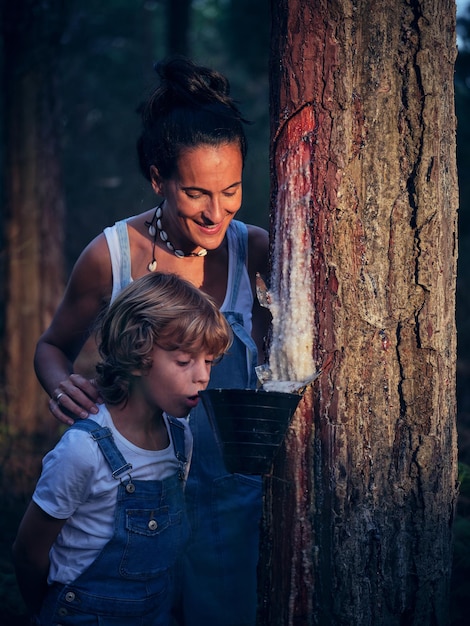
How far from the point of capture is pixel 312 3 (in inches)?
94.7

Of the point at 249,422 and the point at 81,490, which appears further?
the point at 81,490

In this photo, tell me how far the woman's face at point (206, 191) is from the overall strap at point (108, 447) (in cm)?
91

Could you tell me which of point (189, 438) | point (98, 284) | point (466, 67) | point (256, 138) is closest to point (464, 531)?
point (189, 438)

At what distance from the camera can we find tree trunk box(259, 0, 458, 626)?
234cm

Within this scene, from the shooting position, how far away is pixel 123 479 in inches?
102

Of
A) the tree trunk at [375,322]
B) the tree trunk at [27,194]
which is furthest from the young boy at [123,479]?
the tree trunk at [27,194]

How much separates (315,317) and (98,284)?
116 centimetres

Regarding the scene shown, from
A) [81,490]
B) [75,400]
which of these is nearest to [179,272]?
[75,400]

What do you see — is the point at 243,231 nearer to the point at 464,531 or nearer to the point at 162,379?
the point at 162,379

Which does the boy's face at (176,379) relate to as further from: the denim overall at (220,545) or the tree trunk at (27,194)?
the tree trunk at (27,194)

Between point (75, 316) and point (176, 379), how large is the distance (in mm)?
862

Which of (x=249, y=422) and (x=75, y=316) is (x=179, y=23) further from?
(x=249, y=422)

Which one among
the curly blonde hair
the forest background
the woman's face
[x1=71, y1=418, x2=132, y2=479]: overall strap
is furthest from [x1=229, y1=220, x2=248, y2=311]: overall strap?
the forest background

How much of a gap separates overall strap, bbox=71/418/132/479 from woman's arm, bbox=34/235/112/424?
0.39 m
